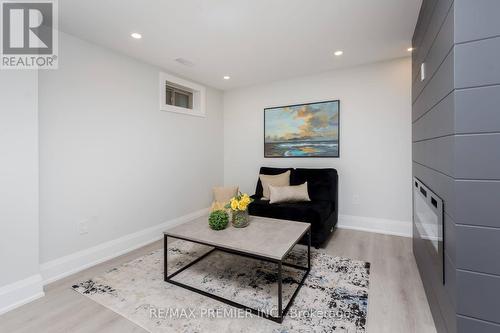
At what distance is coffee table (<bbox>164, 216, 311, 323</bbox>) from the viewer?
175 cm

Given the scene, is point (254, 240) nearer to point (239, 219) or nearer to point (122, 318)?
point (239, 219)

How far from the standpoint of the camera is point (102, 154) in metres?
2.72

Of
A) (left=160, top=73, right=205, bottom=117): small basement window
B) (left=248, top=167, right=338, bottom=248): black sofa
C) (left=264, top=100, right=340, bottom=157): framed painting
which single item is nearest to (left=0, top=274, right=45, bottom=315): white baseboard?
(left=248, top=167, right=338, bottom=248): black sofa

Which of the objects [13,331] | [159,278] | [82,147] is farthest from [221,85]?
[13,331]

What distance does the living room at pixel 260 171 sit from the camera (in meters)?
1.19

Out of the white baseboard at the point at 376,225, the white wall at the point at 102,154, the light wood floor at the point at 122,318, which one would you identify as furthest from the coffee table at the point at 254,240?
the white baseboard at the point at 376,225

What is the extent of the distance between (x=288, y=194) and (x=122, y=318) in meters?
Result: 2.31

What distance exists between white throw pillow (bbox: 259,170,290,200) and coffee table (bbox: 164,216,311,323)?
1.18 metres

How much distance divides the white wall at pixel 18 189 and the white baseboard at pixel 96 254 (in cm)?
26

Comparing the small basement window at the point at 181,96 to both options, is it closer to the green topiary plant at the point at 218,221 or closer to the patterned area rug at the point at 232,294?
the green topiary plant at the point at 218,221

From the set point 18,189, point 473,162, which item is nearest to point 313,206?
point 473,162

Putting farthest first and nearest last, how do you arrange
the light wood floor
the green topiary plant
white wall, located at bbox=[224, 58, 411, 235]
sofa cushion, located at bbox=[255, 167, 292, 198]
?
1. sofa cushion, located at bbox=[255, 167, 292, 198]
2. white wall, located at bbox=[224, 58, 411, 235]
3. the green topiary plant
4. the light wood floor

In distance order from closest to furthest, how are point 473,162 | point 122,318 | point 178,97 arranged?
point 473,162 < point 122,318 < point 178,97

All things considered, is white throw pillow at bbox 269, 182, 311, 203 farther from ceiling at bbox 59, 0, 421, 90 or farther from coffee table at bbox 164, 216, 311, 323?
ceiling at bbox 59, 0, 421, 90
